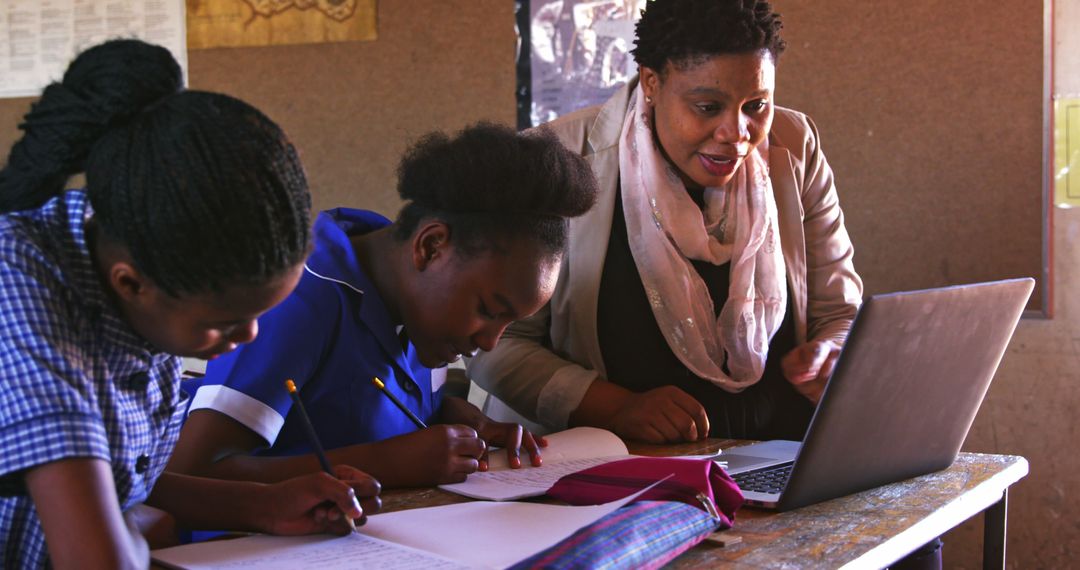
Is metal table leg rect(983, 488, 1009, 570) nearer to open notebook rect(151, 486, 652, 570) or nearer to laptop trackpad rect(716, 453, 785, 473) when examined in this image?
laptop trackpad rect(716, 453, 785, 473)

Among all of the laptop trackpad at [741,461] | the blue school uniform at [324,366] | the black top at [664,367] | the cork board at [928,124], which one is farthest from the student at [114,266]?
the cork board at [928,124]

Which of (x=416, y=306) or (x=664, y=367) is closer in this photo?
(x=416, y=306)

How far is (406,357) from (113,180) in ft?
2.19

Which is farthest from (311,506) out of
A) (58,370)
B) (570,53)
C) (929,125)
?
(570,53)

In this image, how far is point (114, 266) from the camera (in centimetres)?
83

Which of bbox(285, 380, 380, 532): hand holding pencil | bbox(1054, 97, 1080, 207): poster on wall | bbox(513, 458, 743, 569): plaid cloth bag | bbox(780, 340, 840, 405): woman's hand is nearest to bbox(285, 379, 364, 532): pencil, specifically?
bbox(285, 380, 380, 532): hand holding pencil

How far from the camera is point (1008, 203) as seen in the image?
7.84 feet

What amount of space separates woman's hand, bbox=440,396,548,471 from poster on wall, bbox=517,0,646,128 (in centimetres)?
146

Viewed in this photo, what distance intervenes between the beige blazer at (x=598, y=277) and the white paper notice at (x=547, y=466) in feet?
0.72

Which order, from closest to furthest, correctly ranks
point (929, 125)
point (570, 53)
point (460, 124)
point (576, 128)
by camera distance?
point (576, 128) → point (929, 125) → point (570, 53) → point (460, 124)

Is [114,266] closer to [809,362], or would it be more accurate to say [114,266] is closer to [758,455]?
[758,455]

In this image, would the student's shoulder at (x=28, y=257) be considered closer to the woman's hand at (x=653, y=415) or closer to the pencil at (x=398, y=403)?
the pencil at (x=398, y=403)

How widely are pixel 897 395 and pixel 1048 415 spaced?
4.78 ft

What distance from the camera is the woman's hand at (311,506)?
0.99 metres
